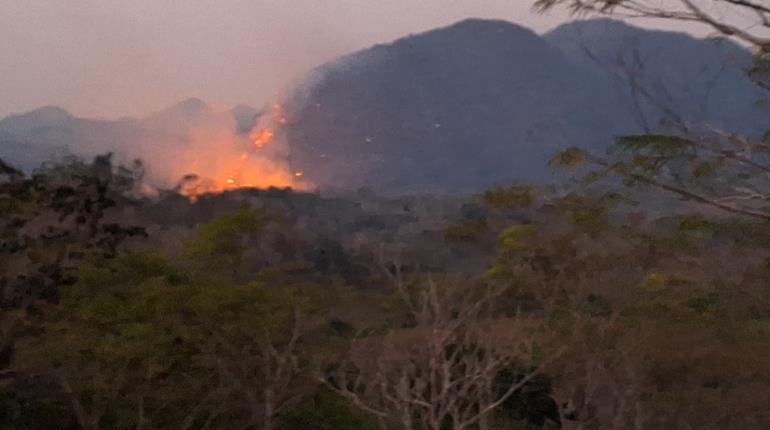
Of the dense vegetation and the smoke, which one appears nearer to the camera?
the dense vegetation

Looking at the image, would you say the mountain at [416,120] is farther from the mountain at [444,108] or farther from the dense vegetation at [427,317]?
the dense vegetation at [427,317]

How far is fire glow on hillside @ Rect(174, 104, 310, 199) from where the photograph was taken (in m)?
26.4

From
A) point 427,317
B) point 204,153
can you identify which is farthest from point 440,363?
point 204,153

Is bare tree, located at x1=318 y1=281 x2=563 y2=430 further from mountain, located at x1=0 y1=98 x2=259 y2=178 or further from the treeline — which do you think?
mountain, located at x1=0 y1=98 x2=259 y2=178

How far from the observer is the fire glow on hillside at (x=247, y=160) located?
26.4m

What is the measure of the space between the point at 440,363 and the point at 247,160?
2718 centimetres

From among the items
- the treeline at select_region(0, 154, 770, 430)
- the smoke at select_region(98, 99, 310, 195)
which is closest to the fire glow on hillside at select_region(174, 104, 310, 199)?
the smoke at select_region(98, 99, 310, 195)

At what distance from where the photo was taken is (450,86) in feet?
196

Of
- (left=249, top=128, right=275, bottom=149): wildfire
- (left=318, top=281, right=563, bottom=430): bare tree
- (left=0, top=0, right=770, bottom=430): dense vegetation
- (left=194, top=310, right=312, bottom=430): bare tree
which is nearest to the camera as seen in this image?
(left=318, top=281, right=563, bottom=430): bare tree

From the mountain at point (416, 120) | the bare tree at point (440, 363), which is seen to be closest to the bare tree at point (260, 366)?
the bare tree at point (440, 363)

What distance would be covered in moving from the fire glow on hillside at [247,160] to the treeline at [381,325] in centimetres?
1091

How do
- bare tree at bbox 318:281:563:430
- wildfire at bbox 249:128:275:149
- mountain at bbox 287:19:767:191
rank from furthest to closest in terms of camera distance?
mountain at bbox 287:19:767:191
wildfire at bbox 249:128:275:149
bare tree at bbox 318:281:563:430

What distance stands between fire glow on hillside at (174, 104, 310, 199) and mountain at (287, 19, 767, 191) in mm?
2107

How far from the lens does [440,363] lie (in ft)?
17.8
